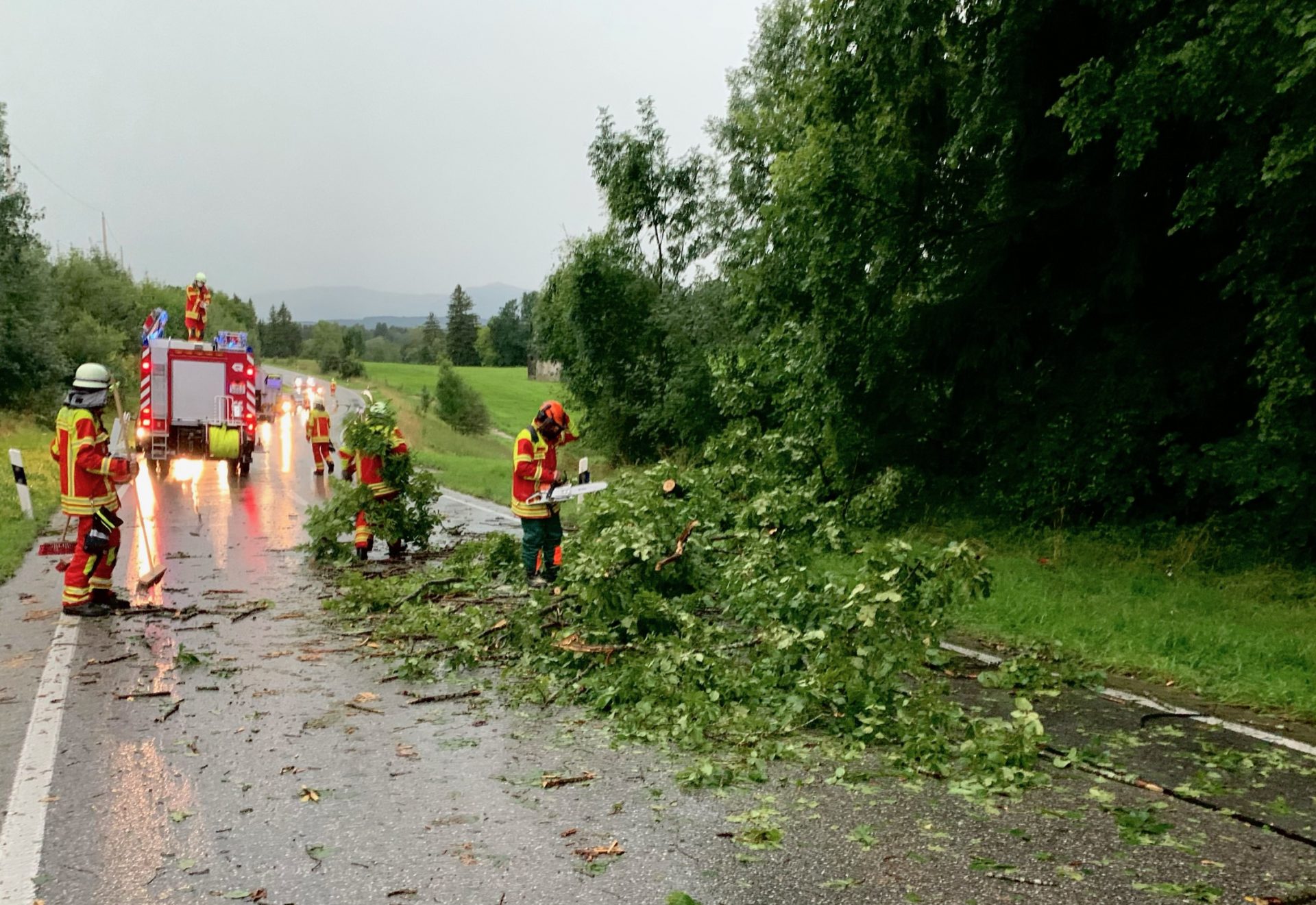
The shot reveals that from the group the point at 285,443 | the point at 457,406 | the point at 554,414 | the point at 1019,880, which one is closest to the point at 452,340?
the point at 457,406

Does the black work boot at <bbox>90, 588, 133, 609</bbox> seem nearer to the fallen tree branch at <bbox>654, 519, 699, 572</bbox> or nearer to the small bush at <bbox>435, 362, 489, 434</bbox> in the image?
the fallen tree branch at <bbox>654, 519, 699, 572</bbox>

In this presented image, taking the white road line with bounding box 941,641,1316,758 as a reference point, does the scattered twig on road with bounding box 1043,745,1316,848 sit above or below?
above

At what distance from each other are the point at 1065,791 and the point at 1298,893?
1.05 m

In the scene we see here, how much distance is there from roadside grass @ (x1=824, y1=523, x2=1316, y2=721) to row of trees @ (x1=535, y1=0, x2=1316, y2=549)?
751mm

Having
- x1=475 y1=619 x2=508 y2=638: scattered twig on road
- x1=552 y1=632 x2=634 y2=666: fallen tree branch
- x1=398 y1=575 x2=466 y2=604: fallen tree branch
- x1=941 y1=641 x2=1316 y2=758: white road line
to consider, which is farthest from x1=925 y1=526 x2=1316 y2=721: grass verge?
x1=398 y1=575 x2=466 y2=604: fallen tree branch

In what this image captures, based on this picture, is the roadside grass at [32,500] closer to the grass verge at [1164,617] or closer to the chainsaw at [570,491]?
the chainsaw at [570,491]

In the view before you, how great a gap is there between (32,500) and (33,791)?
13.0m

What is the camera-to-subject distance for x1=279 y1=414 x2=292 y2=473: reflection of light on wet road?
73.9 ft

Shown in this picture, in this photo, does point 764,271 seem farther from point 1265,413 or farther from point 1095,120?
point 1265,413

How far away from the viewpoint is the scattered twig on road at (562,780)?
4.50 meters

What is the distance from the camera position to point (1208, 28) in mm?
8148

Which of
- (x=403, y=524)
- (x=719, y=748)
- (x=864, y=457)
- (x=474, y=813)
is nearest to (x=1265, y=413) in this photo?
(x=864, y=457)

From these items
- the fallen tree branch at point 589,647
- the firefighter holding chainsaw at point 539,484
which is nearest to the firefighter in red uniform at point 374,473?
the firefighter holding chainsaw at point 539,484

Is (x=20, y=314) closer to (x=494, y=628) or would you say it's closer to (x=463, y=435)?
(x=463, y=435)
